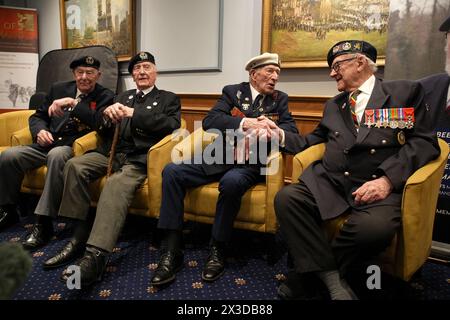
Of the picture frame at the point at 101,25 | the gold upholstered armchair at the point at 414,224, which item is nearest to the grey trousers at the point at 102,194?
the gold upholstered armchair at the point at 414,224

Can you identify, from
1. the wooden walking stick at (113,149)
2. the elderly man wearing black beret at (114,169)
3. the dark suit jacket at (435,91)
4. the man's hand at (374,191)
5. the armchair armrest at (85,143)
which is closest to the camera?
the man's hand at (374,191)

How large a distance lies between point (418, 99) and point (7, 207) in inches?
107

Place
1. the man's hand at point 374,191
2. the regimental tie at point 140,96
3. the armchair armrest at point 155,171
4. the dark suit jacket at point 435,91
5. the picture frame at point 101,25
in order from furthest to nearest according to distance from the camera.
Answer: the picture frame at point 101,25
the regimental tie at point 140,96
the armchair armrest at point 155,171
the dark suit jacket at point 435,91
the man's hand at point 374,191

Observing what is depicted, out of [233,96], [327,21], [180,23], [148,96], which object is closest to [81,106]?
[148,96]

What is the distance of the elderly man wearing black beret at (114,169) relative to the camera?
186 centimetres

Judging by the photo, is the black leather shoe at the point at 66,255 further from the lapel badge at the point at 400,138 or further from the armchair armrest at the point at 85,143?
the lapel badge at the point at 400,138

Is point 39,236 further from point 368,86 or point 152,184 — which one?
point 368,86

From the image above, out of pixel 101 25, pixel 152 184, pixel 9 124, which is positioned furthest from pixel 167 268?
pixel 101 25

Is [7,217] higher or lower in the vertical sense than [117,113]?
lower

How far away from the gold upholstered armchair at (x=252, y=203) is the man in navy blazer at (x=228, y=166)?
0.05 meters

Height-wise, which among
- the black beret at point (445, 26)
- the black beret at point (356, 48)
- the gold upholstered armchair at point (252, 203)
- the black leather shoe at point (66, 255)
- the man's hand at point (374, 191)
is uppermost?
the black beret at point (445, 26)

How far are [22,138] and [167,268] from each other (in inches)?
66.7

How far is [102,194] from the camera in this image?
2004mm
